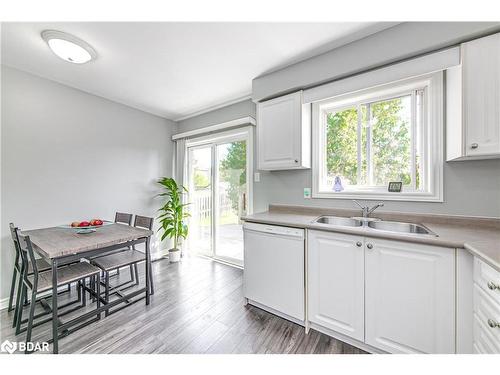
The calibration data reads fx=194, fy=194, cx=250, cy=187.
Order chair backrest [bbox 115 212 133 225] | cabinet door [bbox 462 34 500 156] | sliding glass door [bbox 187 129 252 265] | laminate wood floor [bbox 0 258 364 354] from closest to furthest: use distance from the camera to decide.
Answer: cabinet door [bbox 462 34 500 156] < laminate wood floor [bbox 0 258 364 354] < chair backrest [bbox 115 212 133 225] < sliding glass door [bbox 187 129 252 265]

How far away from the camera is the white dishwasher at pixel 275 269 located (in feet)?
5.40

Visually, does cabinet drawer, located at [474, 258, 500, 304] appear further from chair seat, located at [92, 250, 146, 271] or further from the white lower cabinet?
chair seat, located at [92, 250, 146, 271]

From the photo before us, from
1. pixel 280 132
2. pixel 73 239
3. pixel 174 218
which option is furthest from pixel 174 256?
pixel 280 132

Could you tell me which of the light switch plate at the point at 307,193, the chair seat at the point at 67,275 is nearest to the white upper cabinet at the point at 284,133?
the light switch plate at the point at 307,193

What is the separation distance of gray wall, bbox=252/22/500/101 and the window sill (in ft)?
3.66

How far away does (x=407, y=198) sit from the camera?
170 centimetres

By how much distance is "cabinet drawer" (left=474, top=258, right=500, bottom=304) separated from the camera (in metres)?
0.88

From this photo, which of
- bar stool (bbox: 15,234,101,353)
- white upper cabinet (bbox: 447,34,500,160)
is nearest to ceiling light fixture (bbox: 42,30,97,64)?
bar stool (bbox: 15,234,101,353)

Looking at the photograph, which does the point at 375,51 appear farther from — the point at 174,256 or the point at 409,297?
the point at 174,256

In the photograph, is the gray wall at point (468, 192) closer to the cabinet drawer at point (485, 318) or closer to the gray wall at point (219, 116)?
the cabinet drawer at point (485, 318)

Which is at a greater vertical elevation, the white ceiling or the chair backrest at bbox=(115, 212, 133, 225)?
the white ceiling

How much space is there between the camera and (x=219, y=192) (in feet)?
10.6
